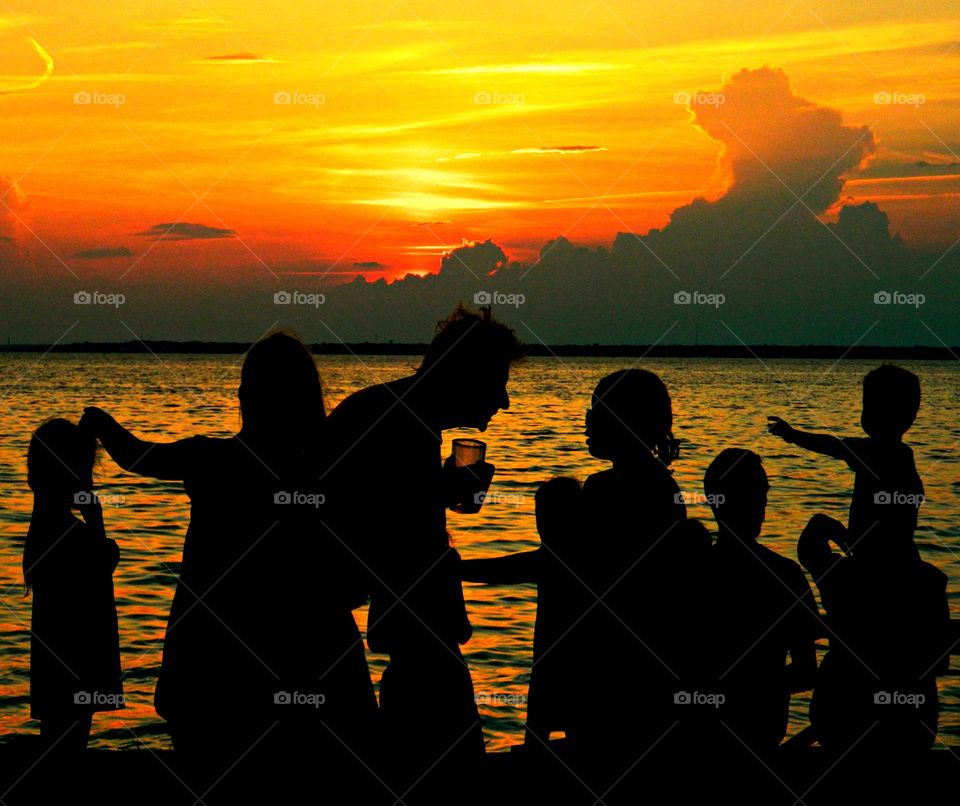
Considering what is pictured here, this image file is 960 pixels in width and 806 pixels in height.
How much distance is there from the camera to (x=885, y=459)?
4859mm

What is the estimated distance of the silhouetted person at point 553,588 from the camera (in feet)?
10.0

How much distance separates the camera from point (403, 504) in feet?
9.94

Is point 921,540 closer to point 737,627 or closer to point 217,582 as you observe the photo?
point 737,627

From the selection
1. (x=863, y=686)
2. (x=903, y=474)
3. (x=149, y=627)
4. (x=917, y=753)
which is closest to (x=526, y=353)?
(x=863, y=686)

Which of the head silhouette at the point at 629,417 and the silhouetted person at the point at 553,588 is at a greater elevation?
the head silhouette at the point at 629,417

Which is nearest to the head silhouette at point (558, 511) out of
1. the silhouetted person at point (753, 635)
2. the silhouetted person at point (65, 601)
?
the silhouetted person at point (753, 635)

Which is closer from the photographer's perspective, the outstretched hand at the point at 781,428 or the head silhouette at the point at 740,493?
the head silhouette at the point at 740,493
